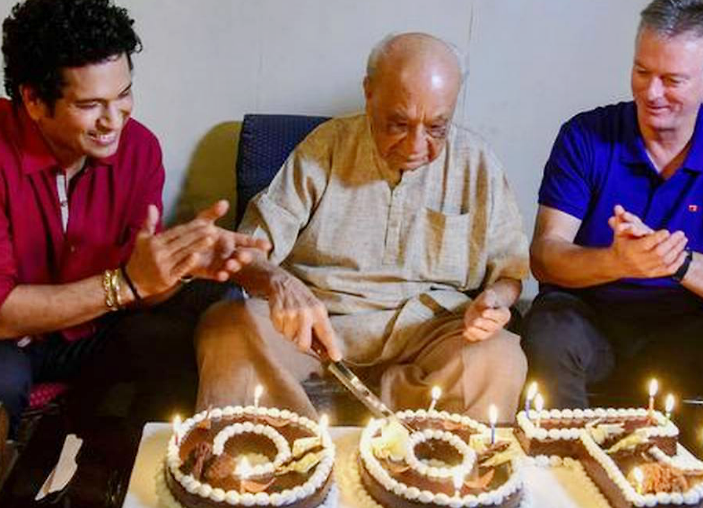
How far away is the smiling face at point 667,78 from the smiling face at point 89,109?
4.22 ft

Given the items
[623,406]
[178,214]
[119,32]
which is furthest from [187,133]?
[623,406]

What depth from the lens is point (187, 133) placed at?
3043 millimetres

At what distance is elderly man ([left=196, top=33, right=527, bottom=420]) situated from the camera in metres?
2.17

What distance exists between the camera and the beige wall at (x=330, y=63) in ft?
9.68

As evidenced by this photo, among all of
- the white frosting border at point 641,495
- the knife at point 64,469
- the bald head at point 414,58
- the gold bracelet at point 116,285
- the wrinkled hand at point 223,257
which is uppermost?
the bald head at point 414,58

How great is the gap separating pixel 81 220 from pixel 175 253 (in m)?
0.38

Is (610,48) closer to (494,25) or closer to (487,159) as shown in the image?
(494,25)

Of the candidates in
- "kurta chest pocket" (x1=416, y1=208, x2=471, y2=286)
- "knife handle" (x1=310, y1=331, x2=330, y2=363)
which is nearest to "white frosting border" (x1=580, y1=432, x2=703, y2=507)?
"knife handle" (x1=310, y1=331, x2=330, y2=363)

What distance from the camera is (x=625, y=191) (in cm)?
254

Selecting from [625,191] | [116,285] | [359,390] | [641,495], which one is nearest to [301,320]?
[359,390]

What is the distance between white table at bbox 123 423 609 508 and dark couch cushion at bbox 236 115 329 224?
1.13m

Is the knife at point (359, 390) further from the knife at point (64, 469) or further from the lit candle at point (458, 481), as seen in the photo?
the knife at point (64, 469)

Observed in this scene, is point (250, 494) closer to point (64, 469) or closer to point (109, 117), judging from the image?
point (64, 469)

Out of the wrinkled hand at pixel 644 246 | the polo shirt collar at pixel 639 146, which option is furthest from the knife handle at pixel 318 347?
the polo shirt collar at pixel 639 146
